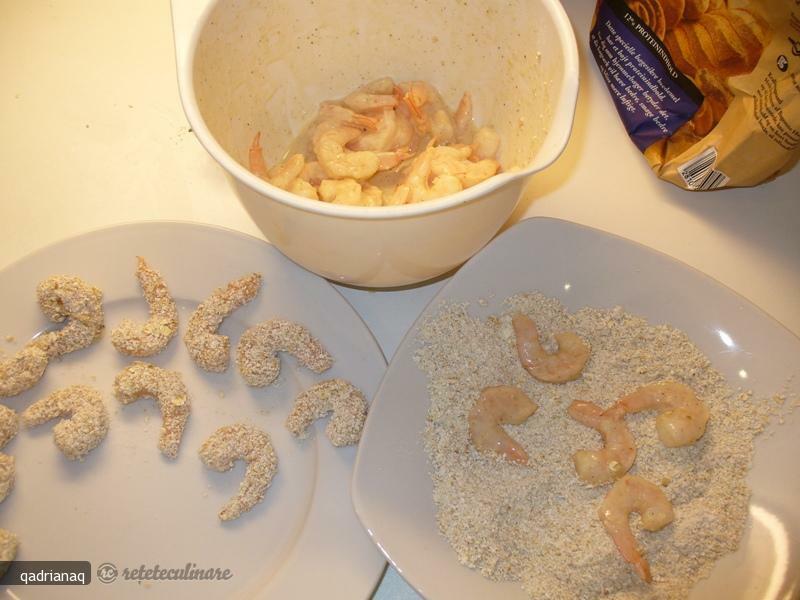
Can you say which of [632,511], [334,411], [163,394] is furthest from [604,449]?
[163,394]

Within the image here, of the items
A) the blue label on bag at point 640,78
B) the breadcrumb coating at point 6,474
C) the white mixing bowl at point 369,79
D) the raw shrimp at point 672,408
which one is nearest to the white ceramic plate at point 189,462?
the breadcrumb coating at point 6,474

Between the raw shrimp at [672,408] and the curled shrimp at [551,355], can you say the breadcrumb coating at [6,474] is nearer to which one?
the curled shrimp at [551,355]

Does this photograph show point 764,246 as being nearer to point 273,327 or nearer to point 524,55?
point 524,55

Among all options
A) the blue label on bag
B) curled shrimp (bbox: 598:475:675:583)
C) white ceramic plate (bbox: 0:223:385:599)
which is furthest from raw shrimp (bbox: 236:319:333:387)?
the blue label on bag

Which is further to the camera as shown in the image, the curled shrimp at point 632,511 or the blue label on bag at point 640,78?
the blue label on bag at point 640,78

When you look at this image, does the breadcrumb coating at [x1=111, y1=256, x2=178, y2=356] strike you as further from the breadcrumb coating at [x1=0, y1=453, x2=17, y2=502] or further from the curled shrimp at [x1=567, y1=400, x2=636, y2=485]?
the curled shrimp at [x1=567, y1=400, x2=636, y2=485]

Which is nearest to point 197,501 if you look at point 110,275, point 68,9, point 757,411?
point 110,275
